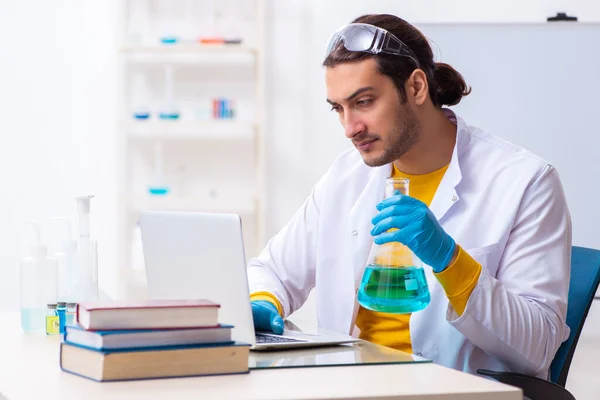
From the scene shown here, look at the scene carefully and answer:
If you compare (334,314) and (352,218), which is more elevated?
(352,218)

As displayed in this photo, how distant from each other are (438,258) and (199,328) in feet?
1.71

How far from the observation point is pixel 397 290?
1.39 meters

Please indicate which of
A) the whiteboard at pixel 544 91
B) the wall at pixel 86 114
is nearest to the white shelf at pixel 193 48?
the wall at pixel 86 114

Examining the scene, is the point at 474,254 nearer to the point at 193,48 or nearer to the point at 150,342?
the point at 150,342

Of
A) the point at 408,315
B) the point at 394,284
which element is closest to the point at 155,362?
the point at 394,284

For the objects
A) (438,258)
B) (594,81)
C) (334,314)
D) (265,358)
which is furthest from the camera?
(594,81)

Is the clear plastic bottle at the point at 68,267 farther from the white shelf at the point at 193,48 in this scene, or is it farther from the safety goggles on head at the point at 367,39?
the white shelf at the point at 193,48

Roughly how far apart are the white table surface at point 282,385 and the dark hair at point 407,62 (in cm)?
76

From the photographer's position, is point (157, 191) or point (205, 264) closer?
point (205, 264)

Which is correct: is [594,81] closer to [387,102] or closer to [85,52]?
[387,102]

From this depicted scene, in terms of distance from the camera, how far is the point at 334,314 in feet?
6.30

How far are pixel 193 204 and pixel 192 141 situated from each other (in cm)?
34

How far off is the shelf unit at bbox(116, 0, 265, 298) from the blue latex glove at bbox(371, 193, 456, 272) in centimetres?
212

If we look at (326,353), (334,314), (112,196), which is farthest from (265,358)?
(112,196)
